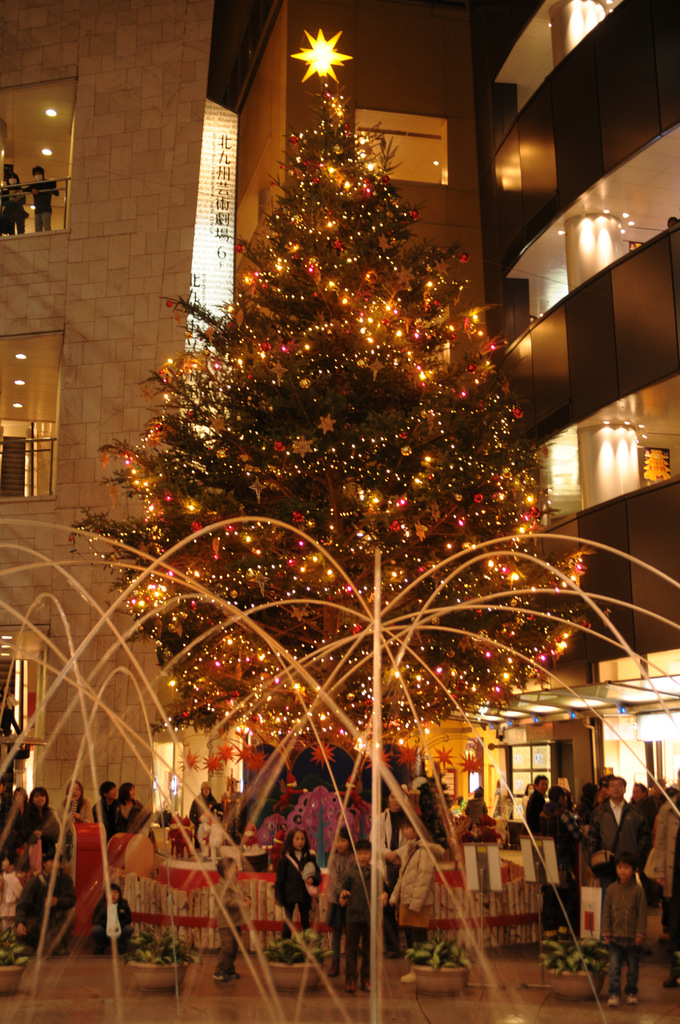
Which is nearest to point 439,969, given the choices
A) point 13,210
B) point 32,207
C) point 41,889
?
point 41,889

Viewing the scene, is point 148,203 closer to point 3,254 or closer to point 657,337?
point 3,254

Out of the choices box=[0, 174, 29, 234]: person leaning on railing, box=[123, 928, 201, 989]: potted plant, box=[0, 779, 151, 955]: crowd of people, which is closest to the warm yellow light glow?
box=[0, 174, 29, 234]: person leaning on railing

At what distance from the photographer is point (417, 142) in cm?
3081

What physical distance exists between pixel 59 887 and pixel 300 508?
582cm

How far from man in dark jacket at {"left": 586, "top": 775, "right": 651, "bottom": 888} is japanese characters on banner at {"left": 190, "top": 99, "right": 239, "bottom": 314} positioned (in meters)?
14.7

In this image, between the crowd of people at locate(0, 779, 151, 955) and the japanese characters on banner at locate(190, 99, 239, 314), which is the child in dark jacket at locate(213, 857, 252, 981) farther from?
the japanese characters on banner at locate(190, 99, 239, 314)

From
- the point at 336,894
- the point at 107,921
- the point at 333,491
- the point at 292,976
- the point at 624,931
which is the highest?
the point at 333,491

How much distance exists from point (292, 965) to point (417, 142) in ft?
82.5

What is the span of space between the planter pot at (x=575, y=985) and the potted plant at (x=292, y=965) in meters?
2.43

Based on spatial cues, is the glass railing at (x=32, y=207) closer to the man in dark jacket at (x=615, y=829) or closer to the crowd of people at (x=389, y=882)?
the crowd of people at (x=389, y=882)

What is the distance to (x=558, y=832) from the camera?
554 inches

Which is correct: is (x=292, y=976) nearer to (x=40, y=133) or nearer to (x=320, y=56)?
(x=320, y=56)

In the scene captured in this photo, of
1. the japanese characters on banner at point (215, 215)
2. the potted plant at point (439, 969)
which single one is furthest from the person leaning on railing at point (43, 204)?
the potted plant at point (439, 969)

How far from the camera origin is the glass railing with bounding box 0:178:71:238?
25625mm
